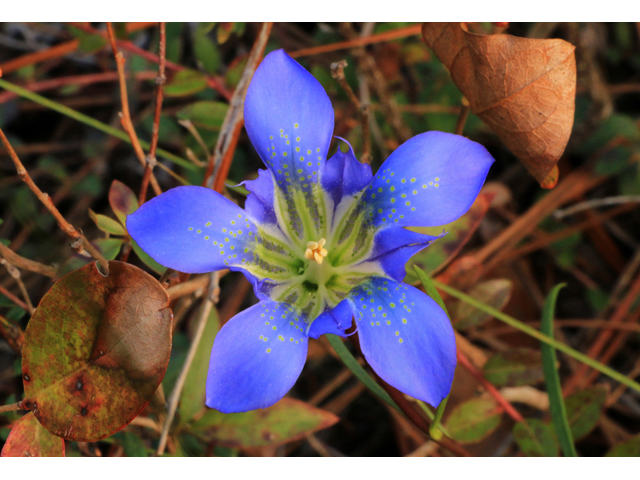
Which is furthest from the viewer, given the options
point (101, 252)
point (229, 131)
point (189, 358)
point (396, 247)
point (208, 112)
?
point (208, 112)

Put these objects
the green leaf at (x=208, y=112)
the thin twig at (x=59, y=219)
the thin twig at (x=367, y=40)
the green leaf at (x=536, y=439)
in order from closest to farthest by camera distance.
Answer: the thin twig at (x=59, y=219) → the green leaf at (x=536, y=439) → the green leaf at (x=208, y=112) → the thin twig at (x=367, y=40)

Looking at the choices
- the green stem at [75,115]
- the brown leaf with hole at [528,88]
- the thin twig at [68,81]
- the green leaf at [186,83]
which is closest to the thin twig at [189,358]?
the green stem at [75,115]

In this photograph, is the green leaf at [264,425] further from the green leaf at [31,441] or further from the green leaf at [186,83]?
the green leaf at [186,83]

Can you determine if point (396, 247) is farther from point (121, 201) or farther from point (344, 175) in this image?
point (121, 201)

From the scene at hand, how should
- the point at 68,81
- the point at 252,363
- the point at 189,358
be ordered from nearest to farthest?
the point at 252,363 < the point at 189,358 < the point at 68,81

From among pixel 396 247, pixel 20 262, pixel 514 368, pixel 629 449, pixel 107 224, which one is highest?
pixel 396 247

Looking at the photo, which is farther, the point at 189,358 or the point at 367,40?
the point at 367,40

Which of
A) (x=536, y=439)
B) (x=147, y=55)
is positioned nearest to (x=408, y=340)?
(x=536, y=439)
